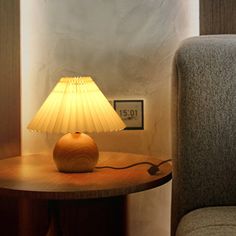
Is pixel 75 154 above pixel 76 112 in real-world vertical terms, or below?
below

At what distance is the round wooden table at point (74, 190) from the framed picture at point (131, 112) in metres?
0.13

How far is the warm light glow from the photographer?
4.11 ft

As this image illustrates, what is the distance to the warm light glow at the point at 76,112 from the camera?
1.25 m

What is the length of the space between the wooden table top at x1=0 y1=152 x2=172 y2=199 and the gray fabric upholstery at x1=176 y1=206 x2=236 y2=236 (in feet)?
0.46

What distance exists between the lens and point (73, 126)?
1.25 meters

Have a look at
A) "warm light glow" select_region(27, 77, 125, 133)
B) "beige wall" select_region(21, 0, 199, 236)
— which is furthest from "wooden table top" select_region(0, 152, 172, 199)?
"beige wall" select_region(21, 0, 199, 236)

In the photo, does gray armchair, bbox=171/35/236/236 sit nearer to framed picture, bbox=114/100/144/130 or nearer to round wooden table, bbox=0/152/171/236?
round wooden table, bbox=0/152/171/236

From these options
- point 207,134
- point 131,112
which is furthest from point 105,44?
point 207,134

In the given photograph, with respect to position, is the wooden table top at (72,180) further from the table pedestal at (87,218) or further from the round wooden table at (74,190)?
the table pedestal at (87,218)

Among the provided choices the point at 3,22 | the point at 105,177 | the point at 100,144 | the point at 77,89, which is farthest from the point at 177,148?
the point at 3,22

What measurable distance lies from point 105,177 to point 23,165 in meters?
0.31

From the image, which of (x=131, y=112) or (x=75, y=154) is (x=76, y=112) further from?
(x=131, y=112)

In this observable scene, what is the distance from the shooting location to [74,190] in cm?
108

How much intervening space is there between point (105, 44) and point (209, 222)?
0.81 metres
